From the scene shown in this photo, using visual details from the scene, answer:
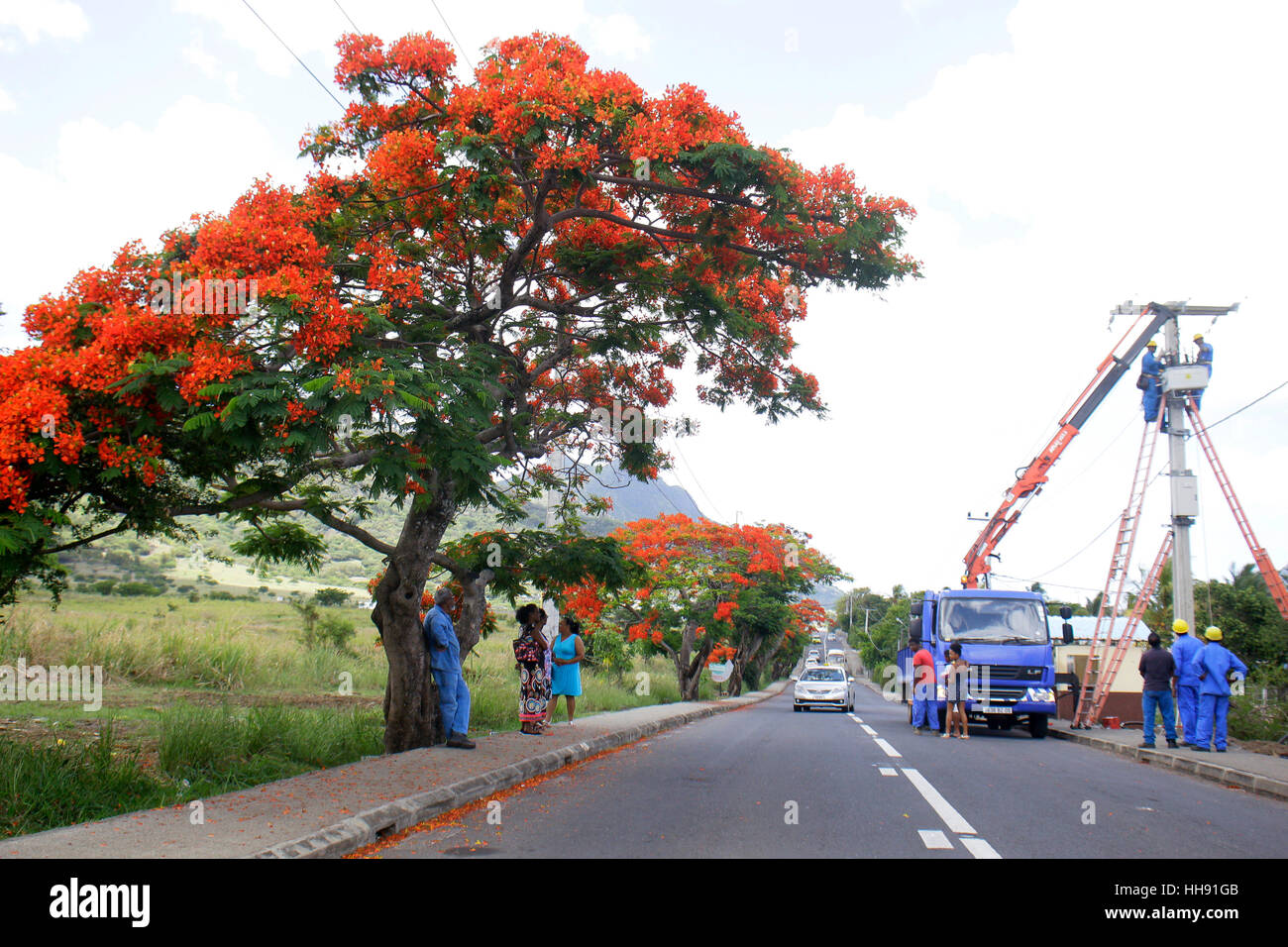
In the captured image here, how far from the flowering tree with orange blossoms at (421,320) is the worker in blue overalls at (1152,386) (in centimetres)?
882

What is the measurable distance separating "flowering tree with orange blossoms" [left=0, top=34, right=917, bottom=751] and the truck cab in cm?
747

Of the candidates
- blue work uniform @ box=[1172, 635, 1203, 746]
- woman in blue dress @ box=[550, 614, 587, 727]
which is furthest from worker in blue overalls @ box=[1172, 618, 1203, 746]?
woman in blue dress @ box=[550, 614, 587, 727]

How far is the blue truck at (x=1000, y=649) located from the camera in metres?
16.9

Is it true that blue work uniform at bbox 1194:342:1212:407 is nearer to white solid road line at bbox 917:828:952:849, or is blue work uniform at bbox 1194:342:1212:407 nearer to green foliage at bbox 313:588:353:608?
Answer: white solid road line at bbox 917:828:952:849

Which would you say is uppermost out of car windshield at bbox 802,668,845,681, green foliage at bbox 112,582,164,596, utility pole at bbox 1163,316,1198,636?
utility pole at bbox 1163,316,1198,636

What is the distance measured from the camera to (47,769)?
21.7ft

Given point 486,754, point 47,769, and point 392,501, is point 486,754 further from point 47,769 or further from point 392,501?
point 47,769

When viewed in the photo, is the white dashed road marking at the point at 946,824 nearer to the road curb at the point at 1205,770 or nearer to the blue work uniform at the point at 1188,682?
the road curb at the point at 1205,770

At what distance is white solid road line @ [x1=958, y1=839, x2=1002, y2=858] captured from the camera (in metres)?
5.75

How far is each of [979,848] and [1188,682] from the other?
945 centimetres

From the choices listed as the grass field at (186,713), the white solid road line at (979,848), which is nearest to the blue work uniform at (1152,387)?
the grass field at (186,713)

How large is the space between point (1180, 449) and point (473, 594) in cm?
1345

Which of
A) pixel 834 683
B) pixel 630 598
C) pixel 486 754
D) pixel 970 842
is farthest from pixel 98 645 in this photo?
pixel 834 683
